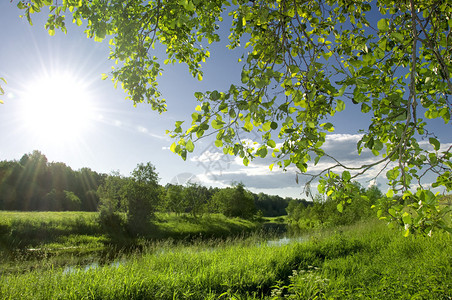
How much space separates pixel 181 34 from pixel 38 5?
232cm

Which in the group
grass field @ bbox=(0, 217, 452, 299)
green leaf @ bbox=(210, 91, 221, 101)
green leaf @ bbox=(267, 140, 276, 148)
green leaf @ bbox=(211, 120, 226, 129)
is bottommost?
grass field @ bbox=(0, 217, 452, 299)

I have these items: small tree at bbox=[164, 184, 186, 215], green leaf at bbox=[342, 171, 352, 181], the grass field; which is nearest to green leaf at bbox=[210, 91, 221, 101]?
green leaf at bbox=[342, 171, 352, 181]

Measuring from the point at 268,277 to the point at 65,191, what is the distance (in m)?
61.9

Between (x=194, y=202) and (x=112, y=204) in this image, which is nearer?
(x=112, y=204)

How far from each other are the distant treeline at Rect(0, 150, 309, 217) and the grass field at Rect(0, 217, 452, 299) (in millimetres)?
23044

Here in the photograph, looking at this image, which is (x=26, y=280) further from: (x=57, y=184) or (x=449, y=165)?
(x=57, y=184)

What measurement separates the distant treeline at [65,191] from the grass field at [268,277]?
2304 centimetres

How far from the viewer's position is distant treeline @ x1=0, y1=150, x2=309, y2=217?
36.7m

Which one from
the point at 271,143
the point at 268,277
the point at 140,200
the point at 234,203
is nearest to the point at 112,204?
the point at 140,200

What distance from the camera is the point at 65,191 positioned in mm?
55469

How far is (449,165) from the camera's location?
228 centimetres

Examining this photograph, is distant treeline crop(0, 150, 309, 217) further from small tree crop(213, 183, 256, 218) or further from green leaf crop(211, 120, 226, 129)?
green leaf crop(211, 120, 226, 129)

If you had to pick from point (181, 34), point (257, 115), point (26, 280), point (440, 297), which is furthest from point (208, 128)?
point (26, 280)

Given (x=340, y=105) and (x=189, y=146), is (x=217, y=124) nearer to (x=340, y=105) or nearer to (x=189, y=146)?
(x=189, y=146)
